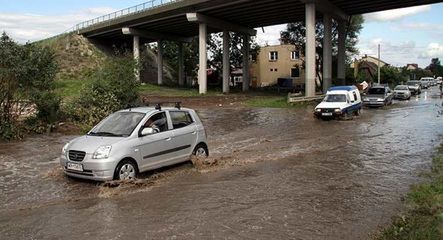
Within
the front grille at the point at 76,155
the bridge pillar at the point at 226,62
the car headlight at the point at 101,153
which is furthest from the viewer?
the bridge pillar at the point at 226,62

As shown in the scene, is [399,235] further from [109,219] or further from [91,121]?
[91,121]

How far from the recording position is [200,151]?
12.1 m

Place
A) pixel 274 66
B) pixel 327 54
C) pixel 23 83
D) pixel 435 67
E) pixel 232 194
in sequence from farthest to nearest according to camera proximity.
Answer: pixel 435 67 < pixel 274 66 < pixel 327 54 < pixel 23 83 < pixel 232 194

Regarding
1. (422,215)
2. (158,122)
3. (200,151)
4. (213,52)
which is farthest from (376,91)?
(213,52)

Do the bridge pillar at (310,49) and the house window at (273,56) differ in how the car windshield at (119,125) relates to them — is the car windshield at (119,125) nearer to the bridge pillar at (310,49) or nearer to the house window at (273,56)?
the bridge pillar at (310,49)

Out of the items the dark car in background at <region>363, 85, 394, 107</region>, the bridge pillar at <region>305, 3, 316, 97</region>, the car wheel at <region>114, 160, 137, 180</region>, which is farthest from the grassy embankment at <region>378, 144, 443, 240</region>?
the bridge pillar at <region>305, 3, 316, 97</region>

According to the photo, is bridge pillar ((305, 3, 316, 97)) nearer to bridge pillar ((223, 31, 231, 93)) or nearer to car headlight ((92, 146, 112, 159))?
bridge pillar ((223, 31, 231, 93))

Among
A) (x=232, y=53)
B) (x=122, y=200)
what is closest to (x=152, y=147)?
(x=122, y=200)

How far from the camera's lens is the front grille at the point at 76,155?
31.3 feet

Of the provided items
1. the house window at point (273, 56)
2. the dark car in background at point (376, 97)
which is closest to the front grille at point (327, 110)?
the dark car in background at point (376, 97)

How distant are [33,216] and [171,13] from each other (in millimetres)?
44517

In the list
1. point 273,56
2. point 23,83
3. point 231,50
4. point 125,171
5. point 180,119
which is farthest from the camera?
point 273,56

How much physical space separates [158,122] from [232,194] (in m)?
2.77

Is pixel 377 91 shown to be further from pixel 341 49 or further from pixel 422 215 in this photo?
pixel 422 215
